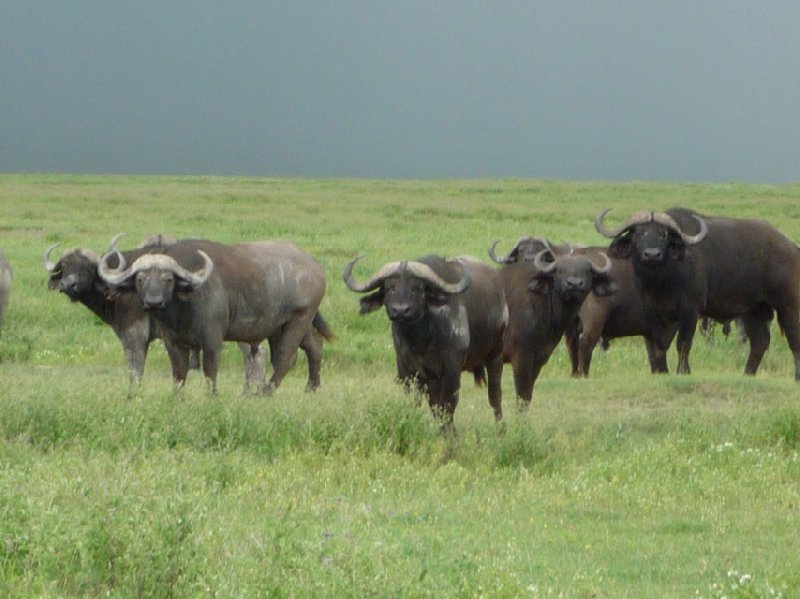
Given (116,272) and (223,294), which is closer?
(223,294)

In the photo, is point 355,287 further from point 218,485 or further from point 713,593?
point 713,593

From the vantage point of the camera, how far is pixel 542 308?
12.4 m

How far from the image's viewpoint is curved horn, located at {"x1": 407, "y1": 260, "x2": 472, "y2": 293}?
10.6 meters

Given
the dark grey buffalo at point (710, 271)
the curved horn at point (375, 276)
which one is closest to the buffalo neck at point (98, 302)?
the curved horn at point (375, 276)


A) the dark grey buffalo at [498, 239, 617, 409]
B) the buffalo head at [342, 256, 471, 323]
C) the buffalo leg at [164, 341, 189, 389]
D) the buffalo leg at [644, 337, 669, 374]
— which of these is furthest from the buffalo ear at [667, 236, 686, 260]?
the buffalo leg at [164, 341, 189, 389]

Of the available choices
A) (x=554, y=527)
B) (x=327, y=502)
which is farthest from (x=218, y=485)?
(x=554, y=527)

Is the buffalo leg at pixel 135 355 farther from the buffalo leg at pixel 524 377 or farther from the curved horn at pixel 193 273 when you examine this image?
the buffalo leg at pixel 524 377

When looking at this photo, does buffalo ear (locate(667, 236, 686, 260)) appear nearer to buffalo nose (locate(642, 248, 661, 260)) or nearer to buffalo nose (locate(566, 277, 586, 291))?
buffalo nose (locate(642, 248, 661, 260))

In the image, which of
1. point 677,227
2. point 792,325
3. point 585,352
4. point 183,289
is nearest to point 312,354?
point 183,289

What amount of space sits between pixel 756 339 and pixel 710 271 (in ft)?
4.00

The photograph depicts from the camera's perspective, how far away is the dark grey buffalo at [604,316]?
623 inches

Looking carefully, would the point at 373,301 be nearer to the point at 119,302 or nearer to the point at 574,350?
the point at 119,302

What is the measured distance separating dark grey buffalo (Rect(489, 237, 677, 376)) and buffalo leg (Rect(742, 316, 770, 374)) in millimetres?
989

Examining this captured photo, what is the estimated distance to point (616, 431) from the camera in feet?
38.4
